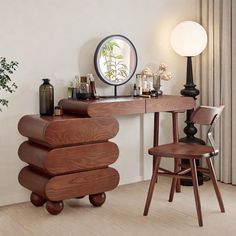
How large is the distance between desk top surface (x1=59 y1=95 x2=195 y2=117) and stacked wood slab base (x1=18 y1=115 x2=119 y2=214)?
0.07 meters

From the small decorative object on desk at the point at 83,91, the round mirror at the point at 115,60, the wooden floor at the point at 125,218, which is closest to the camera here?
the wooden floor at the point at 125,218

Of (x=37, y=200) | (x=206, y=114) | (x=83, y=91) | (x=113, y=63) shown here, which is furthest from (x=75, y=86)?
(x=206, y=114)

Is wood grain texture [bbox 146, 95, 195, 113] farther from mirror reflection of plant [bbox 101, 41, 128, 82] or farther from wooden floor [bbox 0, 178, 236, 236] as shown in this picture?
wooden floor [bbox 0, 178, 236, 236]

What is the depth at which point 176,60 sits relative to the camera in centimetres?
434

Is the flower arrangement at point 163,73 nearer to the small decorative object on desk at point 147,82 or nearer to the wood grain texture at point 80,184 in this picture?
the small decorative object on desk at point 147,82

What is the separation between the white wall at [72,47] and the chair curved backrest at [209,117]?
801mm

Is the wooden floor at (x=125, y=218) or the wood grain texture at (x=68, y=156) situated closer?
the wooden floor at (x=125, y=218)

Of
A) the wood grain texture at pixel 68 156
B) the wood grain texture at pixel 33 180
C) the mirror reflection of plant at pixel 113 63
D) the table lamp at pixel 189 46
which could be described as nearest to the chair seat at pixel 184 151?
the wood grain texture at pixel 68 156

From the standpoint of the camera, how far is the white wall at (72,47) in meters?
3.48

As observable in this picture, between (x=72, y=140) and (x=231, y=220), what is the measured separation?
1215 millimetres

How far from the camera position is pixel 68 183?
10.5 ft

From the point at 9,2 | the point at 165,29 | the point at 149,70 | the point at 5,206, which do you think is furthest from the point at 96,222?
the point at 165,29

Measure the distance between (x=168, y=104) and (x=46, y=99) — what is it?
3.28 feet

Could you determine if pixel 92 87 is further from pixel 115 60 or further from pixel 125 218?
pixel 125 218
